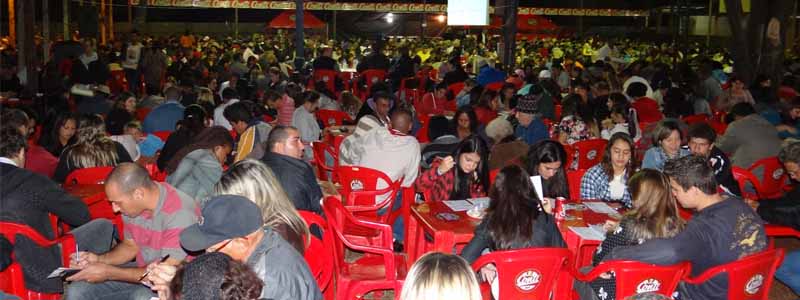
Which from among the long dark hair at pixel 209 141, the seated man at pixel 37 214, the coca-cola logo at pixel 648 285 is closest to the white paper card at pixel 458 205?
the long dark hair at pixel 209 141

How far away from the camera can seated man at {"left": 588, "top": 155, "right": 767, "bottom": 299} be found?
11.9ft

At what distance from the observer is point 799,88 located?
1287 centimetres

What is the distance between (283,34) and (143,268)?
21.9 metres

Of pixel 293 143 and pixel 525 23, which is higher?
pixel 525 23

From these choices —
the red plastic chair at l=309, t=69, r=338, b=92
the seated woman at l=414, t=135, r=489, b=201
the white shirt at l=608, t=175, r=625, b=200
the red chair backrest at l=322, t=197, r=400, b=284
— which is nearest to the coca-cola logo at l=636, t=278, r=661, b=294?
the red chair backrest at l=322, t=197, r=400, b=284

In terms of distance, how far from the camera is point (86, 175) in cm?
552

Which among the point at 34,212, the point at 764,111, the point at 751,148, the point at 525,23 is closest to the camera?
the point at 34,212

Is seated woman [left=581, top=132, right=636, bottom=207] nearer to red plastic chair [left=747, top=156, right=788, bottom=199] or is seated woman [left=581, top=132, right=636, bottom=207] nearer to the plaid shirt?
the plaid shirt

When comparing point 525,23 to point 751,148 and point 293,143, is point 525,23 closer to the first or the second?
point 751,148

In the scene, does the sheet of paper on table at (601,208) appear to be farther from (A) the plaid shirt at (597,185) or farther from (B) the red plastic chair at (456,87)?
(B) the red plastic chair at (456,87)

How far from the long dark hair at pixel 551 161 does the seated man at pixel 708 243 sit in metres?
1.45

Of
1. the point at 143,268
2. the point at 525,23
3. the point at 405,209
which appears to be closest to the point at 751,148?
the point at 405,209

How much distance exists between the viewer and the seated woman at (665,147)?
6.04m

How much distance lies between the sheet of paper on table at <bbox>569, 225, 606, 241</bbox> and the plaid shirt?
85cm
